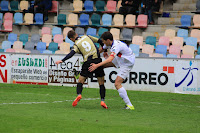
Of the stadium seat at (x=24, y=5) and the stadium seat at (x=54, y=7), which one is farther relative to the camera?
the stadium seat at (x=24, y=5)

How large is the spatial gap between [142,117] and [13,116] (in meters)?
2.46

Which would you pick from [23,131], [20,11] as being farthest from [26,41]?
[23,131]

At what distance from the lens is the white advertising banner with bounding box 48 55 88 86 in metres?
17.0

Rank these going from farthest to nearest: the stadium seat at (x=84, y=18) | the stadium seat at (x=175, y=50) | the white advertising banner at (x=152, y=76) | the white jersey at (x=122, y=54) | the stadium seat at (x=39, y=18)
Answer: the stadium seat at (x=39, y=18) → the stadium seat at (x=84, y=18) → the stadium seat at (x=175, y=50) → the white advertising banner at (x=152, y=76) → the white jersey at (x=122, y=54)

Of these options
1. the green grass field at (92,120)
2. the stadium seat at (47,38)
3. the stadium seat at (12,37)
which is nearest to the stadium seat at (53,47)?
the stadium seat at (47,38)

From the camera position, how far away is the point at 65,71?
17.2m

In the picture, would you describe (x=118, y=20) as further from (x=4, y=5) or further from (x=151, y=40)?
(x=4, y=5)

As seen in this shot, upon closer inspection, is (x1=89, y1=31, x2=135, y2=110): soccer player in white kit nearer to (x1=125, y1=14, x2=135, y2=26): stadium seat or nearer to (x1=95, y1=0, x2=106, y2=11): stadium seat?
(x1=125, y1=14, x2=135, y2=26): stadium seat

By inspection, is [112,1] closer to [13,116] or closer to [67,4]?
[67,4]

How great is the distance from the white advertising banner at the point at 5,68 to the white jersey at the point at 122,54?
9.30m

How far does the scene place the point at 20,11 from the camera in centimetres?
2683

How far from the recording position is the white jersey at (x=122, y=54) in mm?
9484

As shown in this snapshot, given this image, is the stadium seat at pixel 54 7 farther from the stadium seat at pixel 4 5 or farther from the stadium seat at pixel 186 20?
the stadium seat at pixel 186 20

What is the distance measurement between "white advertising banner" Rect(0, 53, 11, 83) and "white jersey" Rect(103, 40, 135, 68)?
30.5 ft
